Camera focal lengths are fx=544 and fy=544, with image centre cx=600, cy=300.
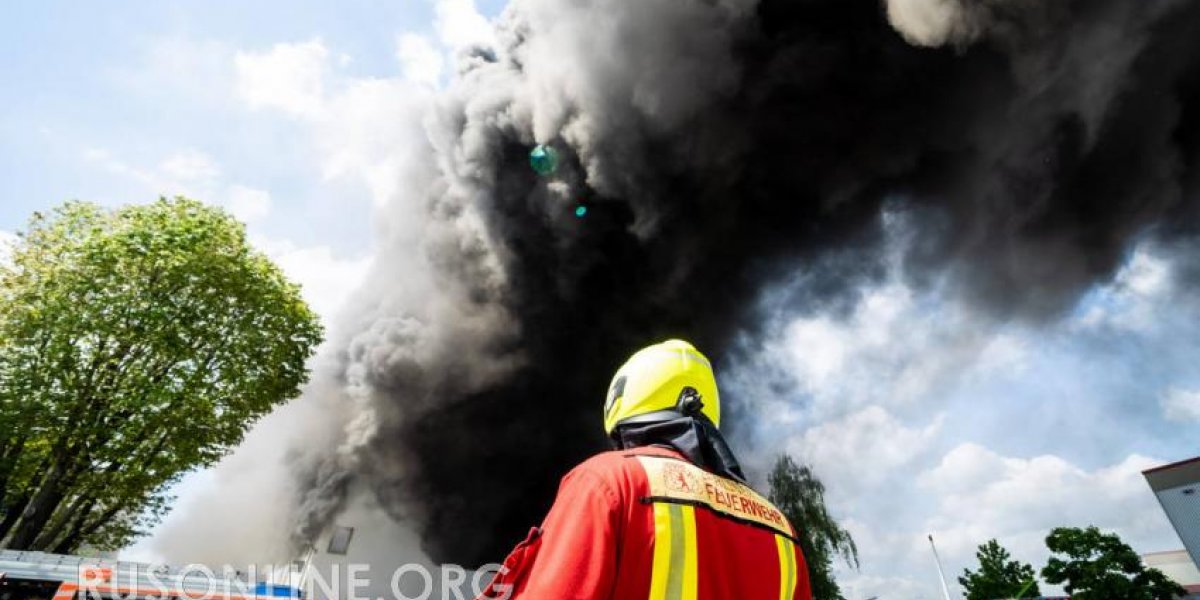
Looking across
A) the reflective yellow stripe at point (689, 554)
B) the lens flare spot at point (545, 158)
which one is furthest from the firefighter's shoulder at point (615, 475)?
the lens flare spot at point (545, 158)

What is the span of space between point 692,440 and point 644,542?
405 millimetres

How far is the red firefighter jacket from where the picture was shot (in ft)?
3.65

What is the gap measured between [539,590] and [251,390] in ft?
45.4

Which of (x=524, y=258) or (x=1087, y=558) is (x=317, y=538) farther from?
(x=1087, y=558)

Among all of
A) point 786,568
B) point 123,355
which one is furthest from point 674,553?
point 123,355

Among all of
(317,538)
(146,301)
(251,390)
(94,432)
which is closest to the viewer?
(94,432)

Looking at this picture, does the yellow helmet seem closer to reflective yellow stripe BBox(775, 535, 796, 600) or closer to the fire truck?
reflective yellow stripe BBox(775, 535, 796, 600)

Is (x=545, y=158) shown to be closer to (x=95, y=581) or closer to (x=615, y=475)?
(x=95, y=581)

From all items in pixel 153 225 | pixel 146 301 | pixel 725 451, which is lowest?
pixel 725 451

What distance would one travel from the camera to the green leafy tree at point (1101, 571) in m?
24.4

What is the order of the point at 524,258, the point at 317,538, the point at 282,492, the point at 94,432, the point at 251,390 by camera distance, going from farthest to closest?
the point at 524,258 → the point at 282,492 → the point at 317,538 → the point at 251,390 → the point at 94,432

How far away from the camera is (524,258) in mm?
25562

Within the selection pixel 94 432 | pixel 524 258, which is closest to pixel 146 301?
pixel 94 432

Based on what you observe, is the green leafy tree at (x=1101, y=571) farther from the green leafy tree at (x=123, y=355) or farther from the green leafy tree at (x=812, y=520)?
the green leafy tree at (x=123, y=355)
